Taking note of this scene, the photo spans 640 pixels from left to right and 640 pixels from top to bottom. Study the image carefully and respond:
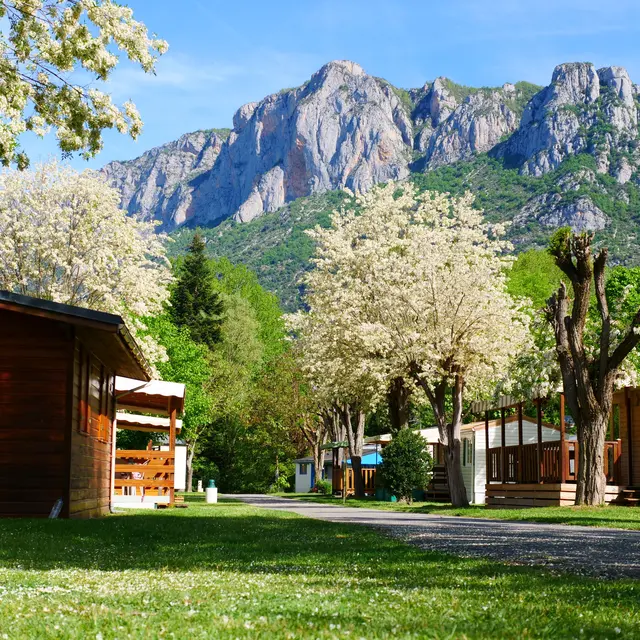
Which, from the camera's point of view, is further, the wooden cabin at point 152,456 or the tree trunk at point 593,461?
the wooden cabin at point 152,456

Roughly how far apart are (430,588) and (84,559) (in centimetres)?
407

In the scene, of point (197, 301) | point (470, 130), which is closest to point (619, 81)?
point (470, 130)

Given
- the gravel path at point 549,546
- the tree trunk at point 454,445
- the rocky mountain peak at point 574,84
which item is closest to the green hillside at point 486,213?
the rocky mountain peak at point 574,84

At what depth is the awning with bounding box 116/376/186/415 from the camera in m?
23.7

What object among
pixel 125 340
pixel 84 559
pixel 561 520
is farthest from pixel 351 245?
pixel 84 559

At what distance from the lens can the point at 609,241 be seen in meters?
107

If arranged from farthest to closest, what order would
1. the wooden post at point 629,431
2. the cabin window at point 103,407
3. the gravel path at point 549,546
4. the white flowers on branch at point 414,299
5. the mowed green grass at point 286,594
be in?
the white flowers on branch at point 414,299
the wooden post at point 629,431
the cabin window at point 103,407
the gravel path at point 549,546
the mowed green grass at point 286,594

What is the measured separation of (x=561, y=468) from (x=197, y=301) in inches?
1794

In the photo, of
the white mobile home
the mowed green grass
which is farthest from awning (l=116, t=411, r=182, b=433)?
the mowed green grass

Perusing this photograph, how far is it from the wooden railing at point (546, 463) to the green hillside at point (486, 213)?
71.2 metres

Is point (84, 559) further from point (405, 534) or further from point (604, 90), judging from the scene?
point (604, 90)

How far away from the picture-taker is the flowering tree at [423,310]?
3059 centimetres

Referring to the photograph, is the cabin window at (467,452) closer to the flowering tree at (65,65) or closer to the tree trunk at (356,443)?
the tree trunk at (356,443)

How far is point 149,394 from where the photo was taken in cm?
2545
